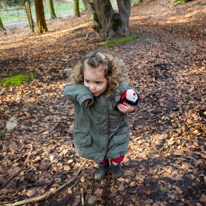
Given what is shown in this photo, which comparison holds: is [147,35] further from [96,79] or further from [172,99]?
[96,79]

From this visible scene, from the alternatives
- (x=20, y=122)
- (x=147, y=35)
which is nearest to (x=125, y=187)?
(x=20, y=122)

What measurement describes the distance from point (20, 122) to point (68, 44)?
23.7 feet

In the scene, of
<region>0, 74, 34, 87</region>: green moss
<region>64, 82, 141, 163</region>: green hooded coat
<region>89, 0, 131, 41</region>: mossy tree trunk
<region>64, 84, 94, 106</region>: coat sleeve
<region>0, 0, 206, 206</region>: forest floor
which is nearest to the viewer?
<region>64, 84, 94, 106</region>: coat sleeve

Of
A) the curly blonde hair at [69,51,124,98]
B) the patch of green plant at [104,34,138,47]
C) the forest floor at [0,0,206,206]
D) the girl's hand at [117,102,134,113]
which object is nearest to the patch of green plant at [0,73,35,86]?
the forest floor at [0,0,206,206]

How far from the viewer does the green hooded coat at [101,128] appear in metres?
2.28

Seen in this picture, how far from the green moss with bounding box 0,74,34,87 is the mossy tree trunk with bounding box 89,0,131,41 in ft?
15.8

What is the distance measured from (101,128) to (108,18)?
8.46 meters

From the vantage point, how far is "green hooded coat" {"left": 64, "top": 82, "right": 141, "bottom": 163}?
2.28m

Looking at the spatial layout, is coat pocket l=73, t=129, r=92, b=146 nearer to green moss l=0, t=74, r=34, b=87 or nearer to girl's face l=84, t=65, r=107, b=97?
girl's face l=84, t=65, r=107, b=97

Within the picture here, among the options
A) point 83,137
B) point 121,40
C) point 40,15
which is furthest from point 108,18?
point 83,137

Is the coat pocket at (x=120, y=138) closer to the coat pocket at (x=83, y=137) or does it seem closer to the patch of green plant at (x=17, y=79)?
the coat pocket at (x=83, y=137)

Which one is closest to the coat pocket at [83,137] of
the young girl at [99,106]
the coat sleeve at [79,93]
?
the young girl at [99,106]

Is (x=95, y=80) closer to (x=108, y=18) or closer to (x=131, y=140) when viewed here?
(x=131, y=140)

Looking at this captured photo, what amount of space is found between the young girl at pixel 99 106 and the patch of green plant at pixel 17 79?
184 inches
